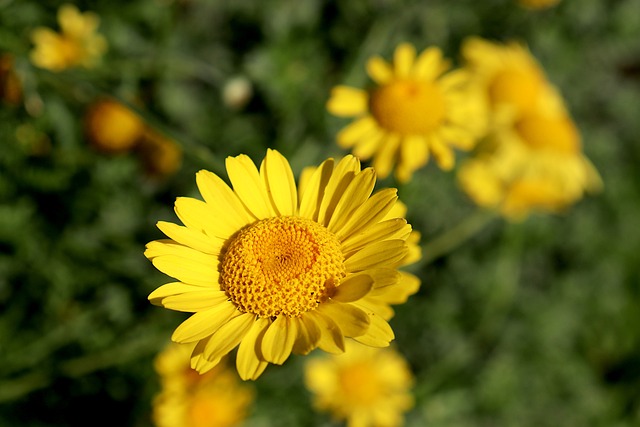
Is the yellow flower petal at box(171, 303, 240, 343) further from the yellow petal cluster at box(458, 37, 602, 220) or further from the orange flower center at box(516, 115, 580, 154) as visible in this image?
the orange flower center at box(516, 115, 580, 154)

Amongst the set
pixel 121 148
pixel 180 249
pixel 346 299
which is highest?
pixel 121 148

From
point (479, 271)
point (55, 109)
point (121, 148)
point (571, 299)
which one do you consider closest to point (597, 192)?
point (571, 299)

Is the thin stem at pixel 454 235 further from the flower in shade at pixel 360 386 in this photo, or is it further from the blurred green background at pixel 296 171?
the flower in shade at pixel 360 386

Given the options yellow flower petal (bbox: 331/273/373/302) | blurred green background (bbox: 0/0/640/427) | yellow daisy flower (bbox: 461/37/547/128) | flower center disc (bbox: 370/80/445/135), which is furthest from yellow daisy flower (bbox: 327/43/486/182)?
yellow daisy flower (bbox: 461/37/547/128)

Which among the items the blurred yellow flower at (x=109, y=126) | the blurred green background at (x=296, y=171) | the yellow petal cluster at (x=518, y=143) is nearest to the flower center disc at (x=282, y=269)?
the blurred green background at (x=296, y=171)

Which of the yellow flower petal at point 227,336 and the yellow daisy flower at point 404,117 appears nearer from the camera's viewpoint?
the yellow flower petal at point 227,336

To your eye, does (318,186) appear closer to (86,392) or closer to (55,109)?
(55,109)

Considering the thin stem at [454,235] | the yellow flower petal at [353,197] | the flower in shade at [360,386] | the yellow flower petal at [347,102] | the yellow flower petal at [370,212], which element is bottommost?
the flower in shade at [360,386]
